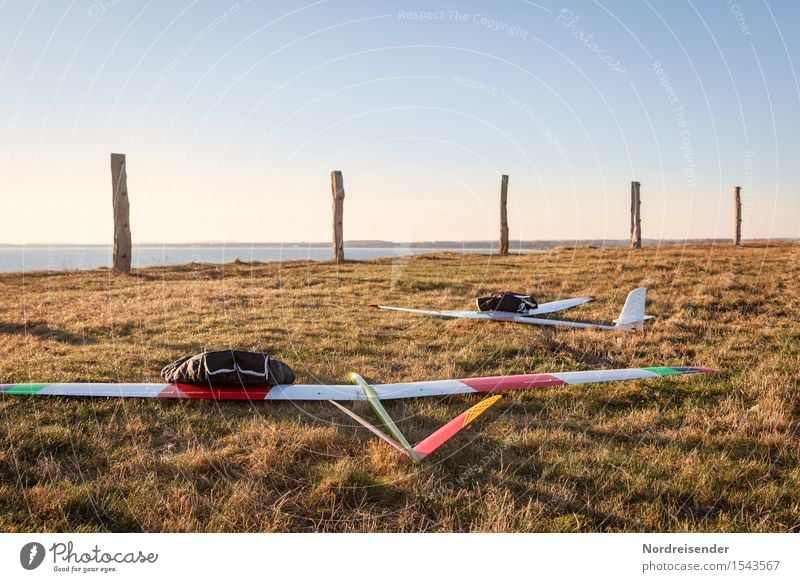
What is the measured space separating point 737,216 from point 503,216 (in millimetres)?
15723

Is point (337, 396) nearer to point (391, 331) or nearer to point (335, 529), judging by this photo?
point (335, 529)

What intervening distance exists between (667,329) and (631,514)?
675 centimetres

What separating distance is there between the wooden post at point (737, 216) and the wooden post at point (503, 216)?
1511 centimetres

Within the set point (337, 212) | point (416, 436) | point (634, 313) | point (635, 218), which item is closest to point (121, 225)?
point (337, 212)

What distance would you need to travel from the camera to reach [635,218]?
30.9 metres

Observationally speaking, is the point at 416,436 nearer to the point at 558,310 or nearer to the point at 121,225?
the point at 558,310

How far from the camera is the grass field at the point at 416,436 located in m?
3.70

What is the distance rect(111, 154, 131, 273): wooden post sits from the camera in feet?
65.3

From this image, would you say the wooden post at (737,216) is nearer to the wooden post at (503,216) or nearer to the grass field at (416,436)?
the wooden post at (503,216)

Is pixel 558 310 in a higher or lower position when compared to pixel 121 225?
lower

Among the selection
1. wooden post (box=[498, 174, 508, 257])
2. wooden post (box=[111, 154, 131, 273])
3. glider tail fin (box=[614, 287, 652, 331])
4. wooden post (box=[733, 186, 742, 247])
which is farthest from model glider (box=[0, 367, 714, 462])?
wooden post (box=[733, 186, 742, 247])

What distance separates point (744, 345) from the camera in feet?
27.3

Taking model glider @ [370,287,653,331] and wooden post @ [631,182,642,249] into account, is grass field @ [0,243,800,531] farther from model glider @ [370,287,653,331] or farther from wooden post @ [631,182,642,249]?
wooden post @ [631,182,642,249]
